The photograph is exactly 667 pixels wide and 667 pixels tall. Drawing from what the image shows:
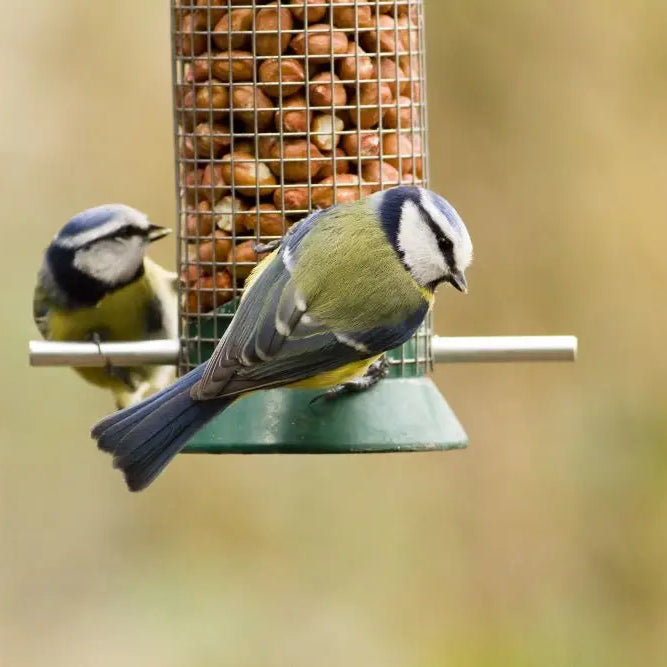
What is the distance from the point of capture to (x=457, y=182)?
6500 mm

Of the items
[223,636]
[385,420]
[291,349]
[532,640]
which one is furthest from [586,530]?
[291,349]

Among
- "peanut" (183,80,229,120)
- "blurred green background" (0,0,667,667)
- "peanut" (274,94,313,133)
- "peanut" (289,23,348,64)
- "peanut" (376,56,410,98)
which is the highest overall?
"peanut" (289,23,348,64)

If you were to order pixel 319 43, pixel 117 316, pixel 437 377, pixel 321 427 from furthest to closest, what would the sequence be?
pixel 437 377 < pixel 117 316 < pixel 319 43 < pixel 321 427

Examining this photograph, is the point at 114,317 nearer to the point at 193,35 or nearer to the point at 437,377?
the point at 193,35

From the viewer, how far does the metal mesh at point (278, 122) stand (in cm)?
380

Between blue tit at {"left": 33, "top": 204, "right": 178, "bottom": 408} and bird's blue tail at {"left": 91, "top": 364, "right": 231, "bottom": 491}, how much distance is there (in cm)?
80

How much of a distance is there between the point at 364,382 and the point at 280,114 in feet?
2.20

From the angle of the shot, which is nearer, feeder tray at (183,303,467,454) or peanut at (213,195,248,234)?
feeder tray at (183,303,467,454)

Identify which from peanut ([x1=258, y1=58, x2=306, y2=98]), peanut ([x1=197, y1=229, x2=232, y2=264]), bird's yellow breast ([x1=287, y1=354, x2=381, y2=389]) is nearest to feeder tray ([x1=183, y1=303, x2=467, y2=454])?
bird's yellow breast ([x1=287, y1=354, x2=381, y2=389])

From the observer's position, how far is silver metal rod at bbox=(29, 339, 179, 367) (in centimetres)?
372

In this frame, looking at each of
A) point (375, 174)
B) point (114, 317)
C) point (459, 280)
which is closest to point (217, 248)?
point (375, 174)

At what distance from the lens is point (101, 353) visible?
376 cm

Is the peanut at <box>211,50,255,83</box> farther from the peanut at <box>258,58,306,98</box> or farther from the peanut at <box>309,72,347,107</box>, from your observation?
the peanut at <box>309,72,347,107</box>

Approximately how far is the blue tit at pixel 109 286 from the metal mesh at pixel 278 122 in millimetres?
394
